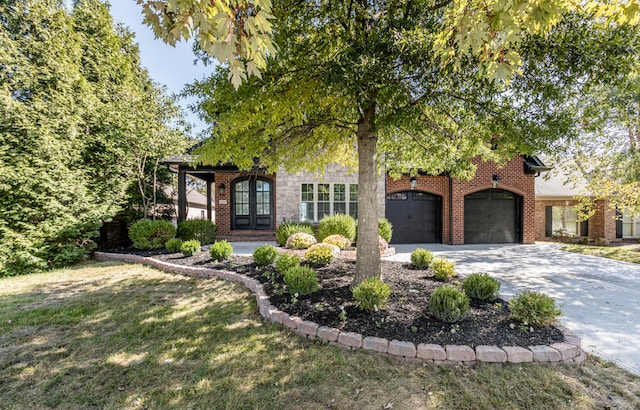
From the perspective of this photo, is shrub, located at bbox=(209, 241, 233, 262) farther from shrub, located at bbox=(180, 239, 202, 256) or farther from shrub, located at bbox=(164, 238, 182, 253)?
shrub, located at bbox=(164, 238, 182, 253)

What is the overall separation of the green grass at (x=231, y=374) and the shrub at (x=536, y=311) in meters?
0.51

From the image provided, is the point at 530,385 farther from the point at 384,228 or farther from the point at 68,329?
the point at 384,228

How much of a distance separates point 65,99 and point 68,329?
6855 millimetres

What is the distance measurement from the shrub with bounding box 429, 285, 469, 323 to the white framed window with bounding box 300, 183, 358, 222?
834 centimetres

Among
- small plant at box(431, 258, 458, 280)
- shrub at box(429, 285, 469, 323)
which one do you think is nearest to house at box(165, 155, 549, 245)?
small plant at box(431, 258, 458, 280)

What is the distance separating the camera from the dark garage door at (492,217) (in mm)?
12117

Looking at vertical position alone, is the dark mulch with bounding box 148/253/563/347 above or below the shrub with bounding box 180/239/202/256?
below

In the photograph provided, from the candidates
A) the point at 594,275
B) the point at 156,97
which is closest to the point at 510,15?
the point at 594,275

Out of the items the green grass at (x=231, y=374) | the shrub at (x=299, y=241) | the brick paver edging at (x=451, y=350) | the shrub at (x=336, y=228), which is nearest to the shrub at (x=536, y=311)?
the brick paver edging at (x=451, y=350)

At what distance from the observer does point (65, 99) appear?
7.45 meters

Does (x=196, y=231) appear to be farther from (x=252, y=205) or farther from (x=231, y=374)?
(x=231, y=374)

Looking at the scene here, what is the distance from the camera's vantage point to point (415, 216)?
12133mm

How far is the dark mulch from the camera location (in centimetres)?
309

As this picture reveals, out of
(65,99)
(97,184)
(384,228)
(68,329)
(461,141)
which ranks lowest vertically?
(68,329)
